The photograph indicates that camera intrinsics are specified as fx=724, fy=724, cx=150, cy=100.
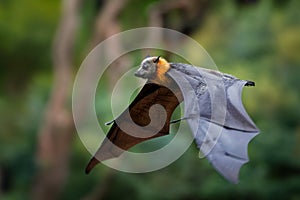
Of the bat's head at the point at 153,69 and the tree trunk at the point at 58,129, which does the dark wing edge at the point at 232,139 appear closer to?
the bat's head at the point at 153,69

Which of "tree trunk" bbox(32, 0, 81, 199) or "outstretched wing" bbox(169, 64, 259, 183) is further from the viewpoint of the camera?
"tree trunk" bbox(32, 0, 81, 199)

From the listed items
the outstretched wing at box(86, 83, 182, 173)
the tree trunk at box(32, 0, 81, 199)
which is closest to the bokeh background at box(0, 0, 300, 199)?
the tree trunk at box(32, 0, 81, 199)

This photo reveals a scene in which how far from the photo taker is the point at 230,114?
0.69 meters

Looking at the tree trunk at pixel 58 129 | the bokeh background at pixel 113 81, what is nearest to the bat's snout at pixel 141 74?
the bokeh background at pixel 113 81

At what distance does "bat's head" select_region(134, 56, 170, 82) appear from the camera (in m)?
0.71

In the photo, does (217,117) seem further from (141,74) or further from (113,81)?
→ (113,81)

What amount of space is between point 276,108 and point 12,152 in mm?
1036

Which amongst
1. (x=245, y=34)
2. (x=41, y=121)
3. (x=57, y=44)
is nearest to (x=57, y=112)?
(x=41, y=121)

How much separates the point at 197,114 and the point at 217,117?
2 cm

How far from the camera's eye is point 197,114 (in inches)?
26.4

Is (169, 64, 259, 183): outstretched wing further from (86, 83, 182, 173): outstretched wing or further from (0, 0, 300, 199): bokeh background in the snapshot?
(0, 0, 300, 199): bokeh background

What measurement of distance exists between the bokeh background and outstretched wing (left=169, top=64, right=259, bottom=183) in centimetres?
145

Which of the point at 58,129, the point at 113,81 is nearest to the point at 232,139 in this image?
the point at 113,81

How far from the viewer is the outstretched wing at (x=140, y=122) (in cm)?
74
